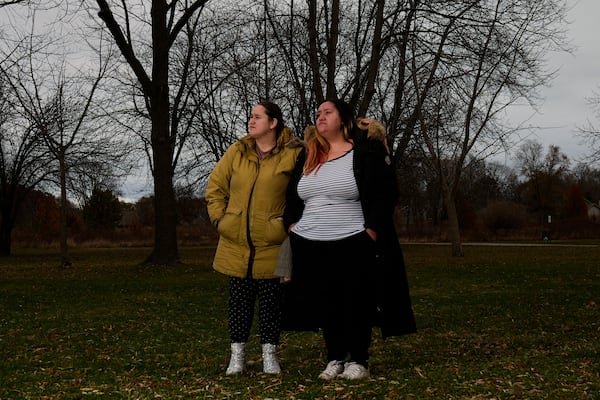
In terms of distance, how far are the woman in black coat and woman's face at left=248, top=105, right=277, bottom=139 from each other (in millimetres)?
419

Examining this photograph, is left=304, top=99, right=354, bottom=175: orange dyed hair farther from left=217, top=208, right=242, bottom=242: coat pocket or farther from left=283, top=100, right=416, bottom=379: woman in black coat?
left=217, top=208, right=242, bottom=242: coat pocket

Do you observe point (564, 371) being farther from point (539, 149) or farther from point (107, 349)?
point (539, 149)

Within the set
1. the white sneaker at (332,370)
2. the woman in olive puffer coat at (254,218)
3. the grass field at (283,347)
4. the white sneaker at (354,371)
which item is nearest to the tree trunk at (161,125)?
the grass field at (283,347)

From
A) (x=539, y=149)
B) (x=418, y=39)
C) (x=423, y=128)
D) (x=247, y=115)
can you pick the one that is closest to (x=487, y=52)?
(x=418, y=39)

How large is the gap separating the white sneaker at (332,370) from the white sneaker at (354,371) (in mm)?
50

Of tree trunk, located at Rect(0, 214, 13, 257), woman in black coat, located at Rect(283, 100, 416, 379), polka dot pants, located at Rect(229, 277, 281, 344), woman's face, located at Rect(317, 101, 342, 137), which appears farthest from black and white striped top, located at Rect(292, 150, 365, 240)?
tree trunk, located at Rect(0, 214, 13, 257)

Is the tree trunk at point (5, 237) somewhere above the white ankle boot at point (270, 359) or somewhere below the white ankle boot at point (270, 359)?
above

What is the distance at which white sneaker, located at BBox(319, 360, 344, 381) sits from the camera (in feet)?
16.4

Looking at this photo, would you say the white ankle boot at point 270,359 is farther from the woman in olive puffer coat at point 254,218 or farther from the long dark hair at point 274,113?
the long dark hair at point 274,113

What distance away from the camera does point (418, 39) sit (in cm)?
1285

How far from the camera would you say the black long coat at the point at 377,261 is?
192 inches

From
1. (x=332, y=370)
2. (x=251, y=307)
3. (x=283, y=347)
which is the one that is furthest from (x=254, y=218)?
Result: (x=283, y=347)

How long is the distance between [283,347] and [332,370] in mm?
2041

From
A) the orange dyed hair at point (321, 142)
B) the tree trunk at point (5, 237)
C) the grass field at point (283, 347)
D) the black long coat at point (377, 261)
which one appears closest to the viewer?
the grass field at point (283, 347)
